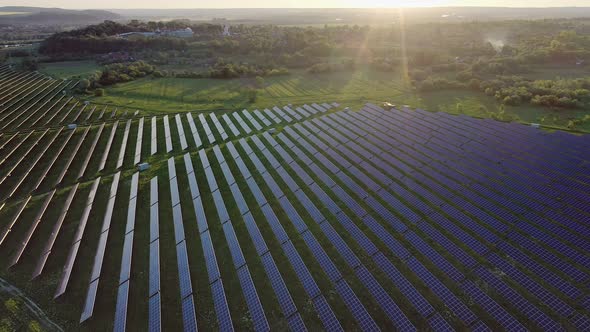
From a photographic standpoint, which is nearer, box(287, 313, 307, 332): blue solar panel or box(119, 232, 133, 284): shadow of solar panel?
box(287, 313, 307, 332): blue solar panel

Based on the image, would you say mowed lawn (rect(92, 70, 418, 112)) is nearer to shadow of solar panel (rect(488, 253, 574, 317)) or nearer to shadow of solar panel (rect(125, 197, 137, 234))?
shadow of solar panel (rect(125, 197, 137, 234))

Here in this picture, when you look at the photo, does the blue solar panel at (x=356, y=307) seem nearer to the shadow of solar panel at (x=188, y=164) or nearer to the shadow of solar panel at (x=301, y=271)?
the shadow of solar panel at (x=301, y=271)

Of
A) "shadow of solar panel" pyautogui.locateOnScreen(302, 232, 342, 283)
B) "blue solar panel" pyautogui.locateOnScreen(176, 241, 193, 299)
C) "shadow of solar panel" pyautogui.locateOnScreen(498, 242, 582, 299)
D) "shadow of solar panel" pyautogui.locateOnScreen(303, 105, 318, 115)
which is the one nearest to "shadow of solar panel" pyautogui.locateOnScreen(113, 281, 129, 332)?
"blue solar panel" pyautogui.locateOnScreen(176, 241, 193, 299)

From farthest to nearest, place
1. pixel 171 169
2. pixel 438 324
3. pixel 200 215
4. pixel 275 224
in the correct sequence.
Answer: pixel 171 169
pixel 200 215
pixel 275 224
pixel 438 324

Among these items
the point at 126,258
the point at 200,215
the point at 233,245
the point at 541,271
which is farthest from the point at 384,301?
the point at 126,258

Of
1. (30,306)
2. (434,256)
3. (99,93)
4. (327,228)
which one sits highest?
(99,93)

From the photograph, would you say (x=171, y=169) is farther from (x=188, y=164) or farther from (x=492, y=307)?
(x=492, y=307)

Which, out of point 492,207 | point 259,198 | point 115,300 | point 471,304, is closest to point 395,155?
point 492,207
